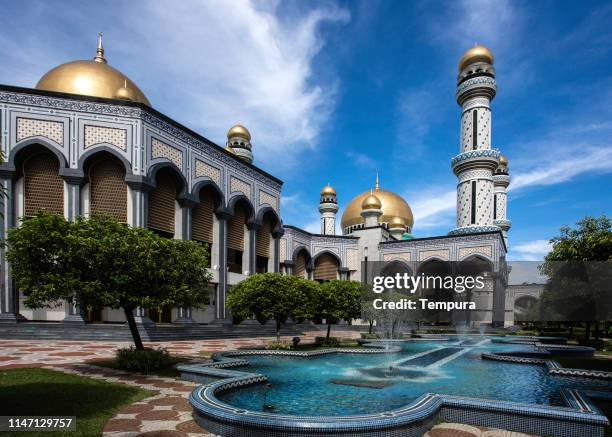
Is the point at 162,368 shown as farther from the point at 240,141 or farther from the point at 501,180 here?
the point at 501,180

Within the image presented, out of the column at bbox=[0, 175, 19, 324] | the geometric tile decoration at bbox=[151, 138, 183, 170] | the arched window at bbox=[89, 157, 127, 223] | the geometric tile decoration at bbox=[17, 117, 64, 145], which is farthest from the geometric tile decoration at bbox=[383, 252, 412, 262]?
the column at bbox=[0, 175, 19, 324]

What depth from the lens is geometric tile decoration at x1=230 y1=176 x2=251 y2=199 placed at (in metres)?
30.2

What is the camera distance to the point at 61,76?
92.2 ft

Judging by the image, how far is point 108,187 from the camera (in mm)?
22984

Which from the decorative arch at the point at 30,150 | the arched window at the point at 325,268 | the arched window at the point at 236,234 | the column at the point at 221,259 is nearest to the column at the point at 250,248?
the arched window at the point at 236,234

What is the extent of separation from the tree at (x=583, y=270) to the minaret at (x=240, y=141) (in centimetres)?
3262

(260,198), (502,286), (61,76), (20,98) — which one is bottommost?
(502,286)

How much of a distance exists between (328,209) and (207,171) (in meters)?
31.7

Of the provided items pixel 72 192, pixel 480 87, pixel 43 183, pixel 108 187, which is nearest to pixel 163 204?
pixel 108 187

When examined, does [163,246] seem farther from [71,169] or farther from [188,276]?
[71,169]

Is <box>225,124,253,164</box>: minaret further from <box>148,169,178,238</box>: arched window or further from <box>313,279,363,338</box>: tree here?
<box>313,279,363,338</box>: tree

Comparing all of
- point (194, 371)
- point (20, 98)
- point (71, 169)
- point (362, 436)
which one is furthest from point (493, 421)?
point (20, 98)

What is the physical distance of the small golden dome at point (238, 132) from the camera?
46.0m

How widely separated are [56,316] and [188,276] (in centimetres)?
1596
